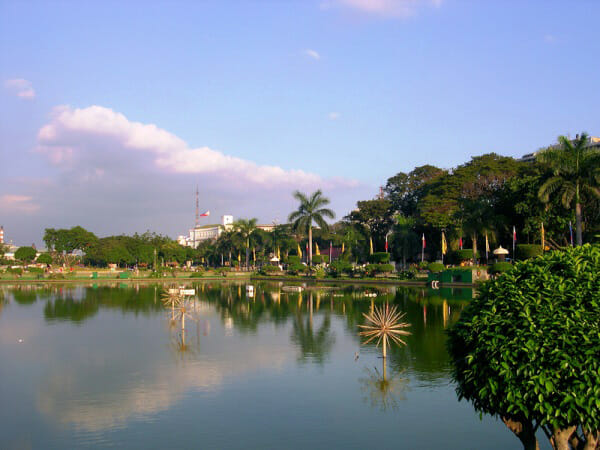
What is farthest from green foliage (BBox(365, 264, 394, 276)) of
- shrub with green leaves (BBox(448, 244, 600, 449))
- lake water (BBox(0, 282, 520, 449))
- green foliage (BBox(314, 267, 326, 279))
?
shrub with green leaves (BBox(448, 244, 600, 449))

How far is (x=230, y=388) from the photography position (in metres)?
15.5

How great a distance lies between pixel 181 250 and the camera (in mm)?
111875

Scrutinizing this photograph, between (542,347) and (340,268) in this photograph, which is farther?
(340,268)

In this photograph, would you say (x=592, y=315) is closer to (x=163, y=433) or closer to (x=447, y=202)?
(x=163, y=433)

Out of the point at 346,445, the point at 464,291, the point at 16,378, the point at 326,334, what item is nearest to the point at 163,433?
the point at 346,445

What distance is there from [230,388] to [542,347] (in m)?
10.7

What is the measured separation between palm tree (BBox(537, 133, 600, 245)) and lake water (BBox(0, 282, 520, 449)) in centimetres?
1966

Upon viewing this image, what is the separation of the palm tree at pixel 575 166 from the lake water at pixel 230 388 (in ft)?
64.5

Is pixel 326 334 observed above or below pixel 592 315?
below

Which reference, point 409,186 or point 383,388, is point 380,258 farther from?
point 383,388

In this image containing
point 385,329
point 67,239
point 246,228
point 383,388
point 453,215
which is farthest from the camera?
point 67,239

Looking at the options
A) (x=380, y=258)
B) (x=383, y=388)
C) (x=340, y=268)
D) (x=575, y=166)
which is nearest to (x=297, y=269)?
(x=340, y=268)

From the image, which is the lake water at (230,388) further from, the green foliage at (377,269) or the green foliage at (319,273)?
the green foliage at (319,273)

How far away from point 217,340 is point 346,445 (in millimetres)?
13290
